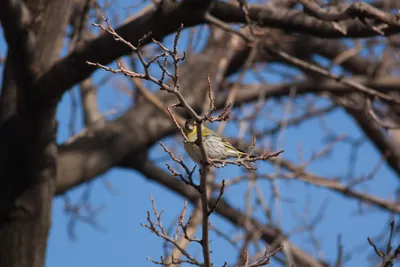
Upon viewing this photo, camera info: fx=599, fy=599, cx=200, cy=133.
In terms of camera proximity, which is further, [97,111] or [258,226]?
[97,111]

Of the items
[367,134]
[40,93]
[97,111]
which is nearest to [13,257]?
[40,93]

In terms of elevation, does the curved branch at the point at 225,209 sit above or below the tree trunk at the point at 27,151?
above

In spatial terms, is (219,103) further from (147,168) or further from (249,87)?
(147,168)

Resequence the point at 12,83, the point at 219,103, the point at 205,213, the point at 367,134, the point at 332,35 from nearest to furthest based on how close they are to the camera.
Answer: the point at 205,213
the point at 332,35
the point at 12,83
the point at 219,103
the point at 367,134

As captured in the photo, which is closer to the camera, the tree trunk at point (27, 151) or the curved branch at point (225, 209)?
the tree trunk at point (27, 151)

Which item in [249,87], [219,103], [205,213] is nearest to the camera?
[205,213]

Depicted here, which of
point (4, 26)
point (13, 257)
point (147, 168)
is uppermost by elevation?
point (147, 168)

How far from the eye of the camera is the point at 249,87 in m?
7.77

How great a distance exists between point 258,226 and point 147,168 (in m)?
1.55

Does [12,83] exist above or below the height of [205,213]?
above

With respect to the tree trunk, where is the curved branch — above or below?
above

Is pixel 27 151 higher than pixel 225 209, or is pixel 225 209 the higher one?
pixel 225 209

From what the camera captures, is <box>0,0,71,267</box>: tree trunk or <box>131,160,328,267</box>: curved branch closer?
<box>0,0,71,267</box>: tree trunk

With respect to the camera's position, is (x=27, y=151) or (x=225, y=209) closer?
(x=27, y=151)
